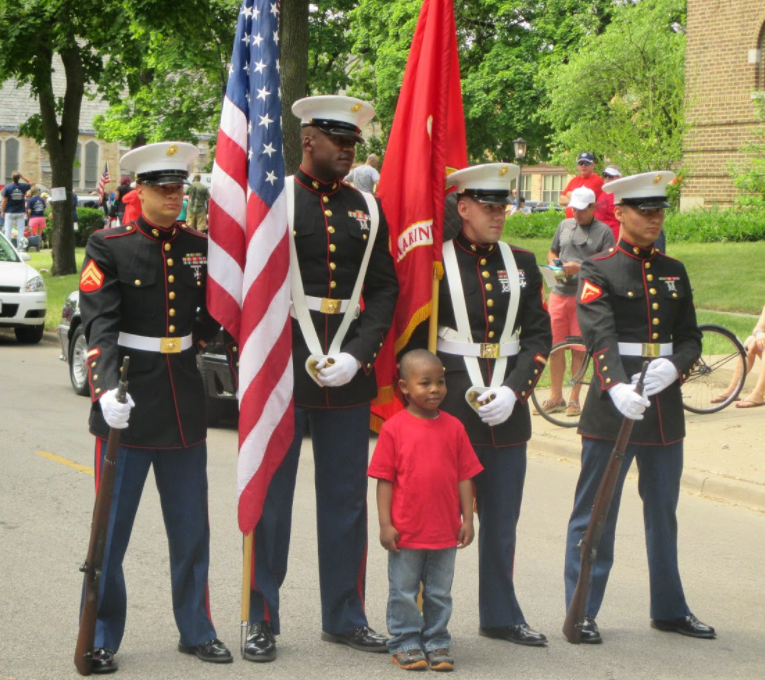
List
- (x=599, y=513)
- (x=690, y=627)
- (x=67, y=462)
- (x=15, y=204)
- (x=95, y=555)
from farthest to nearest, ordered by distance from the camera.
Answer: (x=15, y=204) → (x=67, y=462) → (x=690, y=627) → (x=599, y=513) → (x=95, y=555)

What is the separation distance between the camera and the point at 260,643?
4895 mm

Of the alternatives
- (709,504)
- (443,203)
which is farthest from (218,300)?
(709,504)

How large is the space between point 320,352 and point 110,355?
2.83 ft

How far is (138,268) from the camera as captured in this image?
15.5 feet

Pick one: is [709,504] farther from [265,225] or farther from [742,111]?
[742,111]

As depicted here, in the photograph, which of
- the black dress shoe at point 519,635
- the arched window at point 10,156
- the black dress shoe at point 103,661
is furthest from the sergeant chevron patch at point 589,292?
the arched window at point 10,156

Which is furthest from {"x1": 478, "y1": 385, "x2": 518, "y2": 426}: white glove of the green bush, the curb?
the green bush

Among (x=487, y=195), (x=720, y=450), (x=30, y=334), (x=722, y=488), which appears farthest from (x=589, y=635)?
(x=30, y=334)

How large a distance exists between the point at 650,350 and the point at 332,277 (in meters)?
1.43

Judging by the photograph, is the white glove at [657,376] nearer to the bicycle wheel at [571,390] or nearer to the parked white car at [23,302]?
the bicycle wheel at [571,390]

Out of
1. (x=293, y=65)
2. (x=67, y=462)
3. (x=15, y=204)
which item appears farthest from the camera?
(x=15, y=204)

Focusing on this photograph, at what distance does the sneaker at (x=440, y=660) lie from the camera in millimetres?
4777

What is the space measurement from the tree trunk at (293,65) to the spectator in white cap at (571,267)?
4.85 metres

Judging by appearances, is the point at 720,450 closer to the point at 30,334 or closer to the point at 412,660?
the point at 412,660
